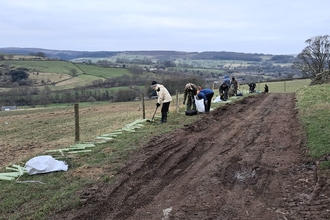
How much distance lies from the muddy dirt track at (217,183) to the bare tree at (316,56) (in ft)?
164

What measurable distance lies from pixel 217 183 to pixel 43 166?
12.8ft

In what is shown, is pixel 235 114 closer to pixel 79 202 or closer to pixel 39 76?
pixel 79 202

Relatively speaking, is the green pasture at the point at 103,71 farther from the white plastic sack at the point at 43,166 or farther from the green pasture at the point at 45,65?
the white plastic sack at the point at 43,166

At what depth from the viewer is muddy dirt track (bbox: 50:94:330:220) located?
4.66 metres

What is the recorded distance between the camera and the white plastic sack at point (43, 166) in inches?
278

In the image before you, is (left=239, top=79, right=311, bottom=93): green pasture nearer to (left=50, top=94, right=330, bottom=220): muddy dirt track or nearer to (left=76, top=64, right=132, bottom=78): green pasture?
(left=50, top=94, right=330, bottom=220): muddy dirt track

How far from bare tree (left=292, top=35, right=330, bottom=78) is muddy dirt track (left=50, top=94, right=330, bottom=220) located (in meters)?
50.0

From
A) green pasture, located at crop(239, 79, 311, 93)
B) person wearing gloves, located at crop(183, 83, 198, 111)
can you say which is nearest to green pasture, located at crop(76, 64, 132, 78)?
green pasture, located at crop(239, 79, 311, 93)

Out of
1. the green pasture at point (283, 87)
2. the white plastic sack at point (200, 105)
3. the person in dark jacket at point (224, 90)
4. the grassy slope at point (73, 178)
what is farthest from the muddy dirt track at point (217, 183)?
the green pasture at point (283, 87)

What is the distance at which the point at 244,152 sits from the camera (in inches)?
308

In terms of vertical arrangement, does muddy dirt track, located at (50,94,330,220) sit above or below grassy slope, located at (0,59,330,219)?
above

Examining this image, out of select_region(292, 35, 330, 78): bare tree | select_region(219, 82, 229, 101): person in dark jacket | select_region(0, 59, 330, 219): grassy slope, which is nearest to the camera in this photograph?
select_region(0, 59, 330, 219): grassy slope

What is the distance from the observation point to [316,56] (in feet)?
178

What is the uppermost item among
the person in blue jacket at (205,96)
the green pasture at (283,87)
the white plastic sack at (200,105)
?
the person in blue jacket at (205,96)
